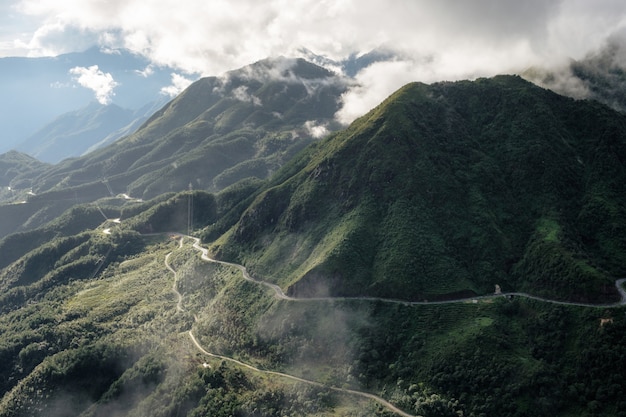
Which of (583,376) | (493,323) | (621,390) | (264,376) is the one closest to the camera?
(621,390)

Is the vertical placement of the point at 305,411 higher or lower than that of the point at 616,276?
lower

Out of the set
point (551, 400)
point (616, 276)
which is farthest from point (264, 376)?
point (616, 276)

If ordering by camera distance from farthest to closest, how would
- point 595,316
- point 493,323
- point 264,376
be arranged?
point 264,376 → point 493,323 → point 595,316

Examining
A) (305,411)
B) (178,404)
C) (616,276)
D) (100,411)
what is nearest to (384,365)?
(305,411)

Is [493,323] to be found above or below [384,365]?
above

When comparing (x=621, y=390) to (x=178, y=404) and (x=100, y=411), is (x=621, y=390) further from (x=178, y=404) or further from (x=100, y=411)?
(x=100, y=411)

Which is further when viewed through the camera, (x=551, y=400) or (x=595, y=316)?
(x=595, y=316)

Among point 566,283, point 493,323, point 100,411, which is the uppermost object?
point 566,283

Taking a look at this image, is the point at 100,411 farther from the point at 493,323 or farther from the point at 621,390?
the point at 621,390

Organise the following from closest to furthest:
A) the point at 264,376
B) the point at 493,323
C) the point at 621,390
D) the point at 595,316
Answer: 1. the point at 621,390
2. the point at 595,316
3. the point at 493,323
4. the point at 264,376
